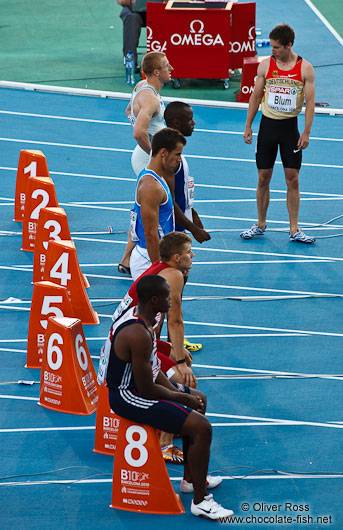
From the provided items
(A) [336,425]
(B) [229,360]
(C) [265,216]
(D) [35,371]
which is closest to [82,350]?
(D) [35,371]

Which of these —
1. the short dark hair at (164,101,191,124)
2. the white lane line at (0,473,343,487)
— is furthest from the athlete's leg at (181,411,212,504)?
the short dark hair at (164,101,191,124)

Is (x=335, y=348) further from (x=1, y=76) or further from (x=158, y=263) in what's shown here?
(x=1, y=76)

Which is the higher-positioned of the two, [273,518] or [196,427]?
[196,427]

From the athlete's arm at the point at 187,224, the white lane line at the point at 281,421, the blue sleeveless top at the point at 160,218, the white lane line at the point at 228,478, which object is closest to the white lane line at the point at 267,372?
the white lane line at the point at 281,421

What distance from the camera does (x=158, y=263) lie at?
234 inches

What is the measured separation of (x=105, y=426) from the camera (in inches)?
229

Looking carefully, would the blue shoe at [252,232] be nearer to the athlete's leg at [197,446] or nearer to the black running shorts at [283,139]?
the black running shorts at [283,139]

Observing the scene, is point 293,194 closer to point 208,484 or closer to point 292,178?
point 292,178

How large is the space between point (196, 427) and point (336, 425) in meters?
1.52

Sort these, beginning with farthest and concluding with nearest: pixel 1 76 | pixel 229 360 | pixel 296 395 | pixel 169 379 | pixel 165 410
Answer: pixel 1 76
pixel 229 360
pixel 296 395
pixel 169 379
pixel 165 410

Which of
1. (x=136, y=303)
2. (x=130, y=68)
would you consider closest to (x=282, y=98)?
(x=136, y=303)

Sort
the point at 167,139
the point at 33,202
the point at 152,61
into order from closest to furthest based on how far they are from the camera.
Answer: the point at 167,139 < the point at 152,61 < the point at 33,202

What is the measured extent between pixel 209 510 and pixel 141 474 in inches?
18.1

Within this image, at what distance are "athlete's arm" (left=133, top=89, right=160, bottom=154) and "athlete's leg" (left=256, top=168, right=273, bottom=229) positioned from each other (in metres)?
1.65
